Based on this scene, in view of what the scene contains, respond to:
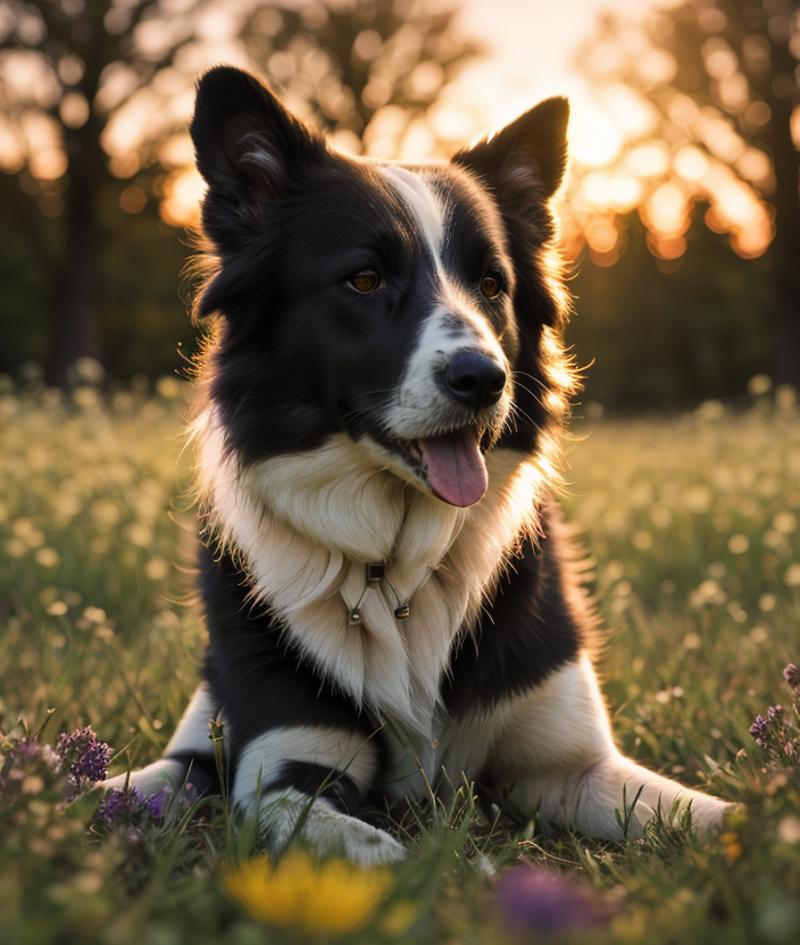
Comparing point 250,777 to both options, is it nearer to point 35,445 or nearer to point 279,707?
point 279,707

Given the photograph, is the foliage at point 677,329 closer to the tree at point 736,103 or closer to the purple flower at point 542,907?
the tree at point 736,103

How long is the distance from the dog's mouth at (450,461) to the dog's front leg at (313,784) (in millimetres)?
772

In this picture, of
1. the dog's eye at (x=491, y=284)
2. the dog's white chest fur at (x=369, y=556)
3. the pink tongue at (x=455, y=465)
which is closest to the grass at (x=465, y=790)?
the dog's white chest fur at (x=369, y=556)

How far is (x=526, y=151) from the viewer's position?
3939 mm

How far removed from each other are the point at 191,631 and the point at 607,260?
36296 mm

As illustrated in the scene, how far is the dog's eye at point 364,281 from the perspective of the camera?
130 inches

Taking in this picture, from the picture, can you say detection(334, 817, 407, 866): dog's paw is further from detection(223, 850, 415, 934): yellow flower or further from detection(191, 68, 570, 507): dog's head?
detection(191, 68, 570, 507): dog's head

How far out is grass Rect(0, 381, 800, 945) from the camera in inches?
73.3

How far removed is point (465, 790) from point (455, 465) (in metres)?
0.99

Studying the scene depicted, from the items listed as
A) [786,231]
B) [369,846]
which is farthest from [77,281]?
[369,846]

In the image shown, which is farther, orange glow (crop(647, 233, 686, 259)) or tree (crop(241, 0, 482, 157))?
orange glow (crop(647, 233, 686, 259))

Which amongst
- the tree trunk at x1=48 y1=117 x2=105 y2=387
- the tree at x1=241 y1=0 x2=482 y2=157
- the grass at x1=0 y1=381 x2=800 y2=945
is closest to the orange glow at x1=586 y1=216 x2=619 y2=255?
the tree at x1=241 y1=0 x2=482 y2=157

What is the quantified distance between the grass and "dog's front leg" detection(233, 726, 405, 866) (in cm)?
11

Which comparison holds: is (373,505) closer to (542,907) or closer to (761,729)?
(761,729)
